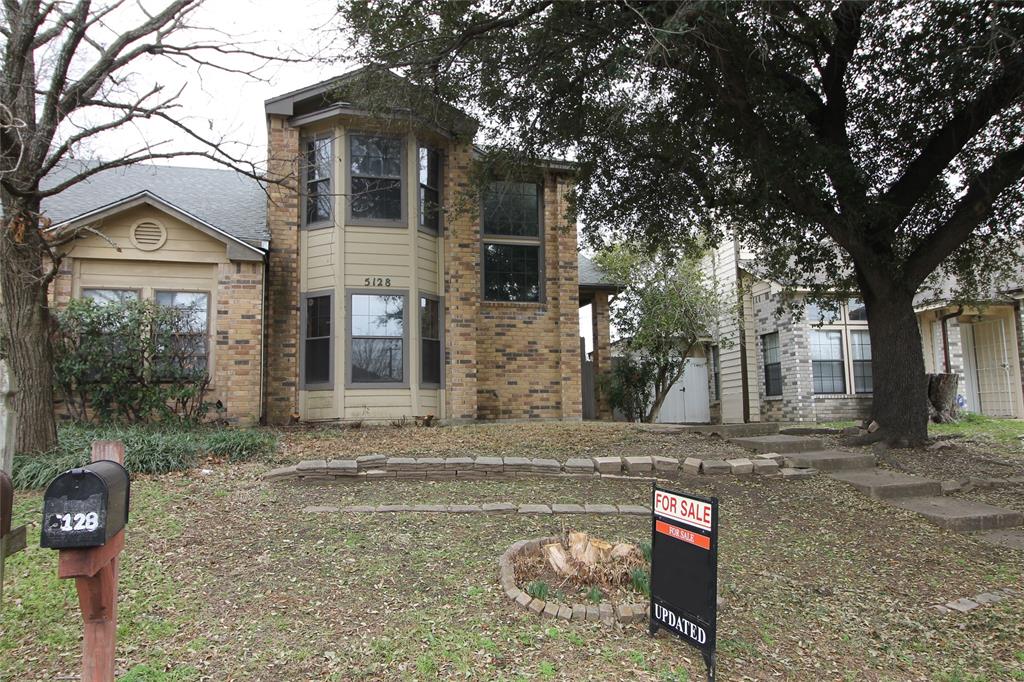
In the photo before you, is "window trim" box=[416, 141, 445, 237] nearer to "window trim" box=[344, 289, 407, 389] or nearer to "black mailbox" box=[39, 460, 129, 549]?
"window trim" box=[344, 289, 407, 389]

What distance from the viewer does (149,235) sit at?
11.2 metres

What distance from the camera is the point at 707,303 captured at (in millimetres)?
15883

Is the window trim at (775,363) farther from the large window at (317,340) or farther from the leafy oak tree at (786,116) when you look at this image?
the large window at (317,340)

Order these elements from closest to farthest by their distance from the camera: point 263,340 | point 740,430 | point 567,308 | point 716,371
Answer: point 740,430, point 263,340, point 567,308, point 716,371

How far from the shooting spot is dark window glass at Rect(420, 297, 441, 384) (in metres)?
12.2

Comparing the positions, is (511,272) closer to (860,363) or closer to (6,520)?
(860,363)

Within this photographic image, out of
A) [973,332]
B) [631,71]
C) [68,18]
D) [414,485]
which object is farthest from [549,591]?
[973,332]

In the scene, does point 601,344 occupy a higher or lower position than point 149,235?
lower

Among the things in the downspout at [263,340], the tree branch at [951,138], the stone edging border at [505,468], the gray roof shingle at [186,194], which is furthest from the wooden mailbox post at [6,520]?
the tree branch at [951,138]

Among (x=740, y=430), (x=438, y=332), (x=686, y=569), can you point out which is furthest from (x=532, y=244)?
(x=686, y=569)

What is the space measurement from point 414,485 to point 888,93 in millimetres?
8535

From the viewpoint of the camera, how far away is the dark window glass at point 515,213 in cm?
1374

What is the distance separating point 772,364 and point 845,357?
1.74 metres

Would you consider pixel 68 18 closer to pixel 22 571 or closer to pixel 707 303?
pixel 22 571
